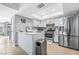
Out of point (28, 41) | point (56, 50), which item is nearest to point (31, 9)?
point (28, 41)

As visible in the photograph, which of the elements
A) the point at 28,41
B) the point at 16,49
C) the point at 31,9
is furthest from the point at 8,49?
the point at 31,9

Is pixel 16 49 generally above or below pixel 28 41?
below

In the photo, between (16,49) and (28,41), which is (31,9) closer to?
(28,41)

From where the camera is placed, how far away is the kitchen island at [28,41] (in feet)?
6.07

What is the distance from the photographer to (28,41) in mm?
1870

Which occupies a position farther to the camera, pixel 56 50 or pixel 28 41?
pixel 56 50

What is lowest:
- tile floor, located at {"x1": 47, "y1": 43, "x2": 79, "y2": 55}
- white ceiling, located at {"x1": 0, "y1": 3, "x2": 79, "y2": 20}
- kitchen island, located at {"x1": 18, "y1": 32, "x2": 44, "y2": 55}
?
tile floor, located at {"x1": 47, "y1": 43, "x2": 79, "y2": 55}

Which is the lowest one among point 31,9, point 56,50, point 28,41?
point 56,50

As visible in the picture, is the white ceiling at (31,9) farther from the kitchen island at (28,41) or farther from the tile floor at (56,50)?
the tile floor at (56,50)

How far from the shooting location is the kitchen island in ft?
6.07

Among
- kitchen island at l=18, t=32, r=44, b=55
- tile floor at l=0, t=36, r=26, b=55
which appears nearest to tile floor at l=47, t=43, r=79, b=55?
kitchen island at l=18, t=32, r=44, b=55

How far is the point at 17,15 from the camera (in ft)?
5.98

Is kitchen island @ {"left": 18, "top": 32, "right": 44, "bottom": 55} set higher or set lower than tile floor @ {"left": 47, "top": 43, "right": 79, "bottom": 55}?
higher

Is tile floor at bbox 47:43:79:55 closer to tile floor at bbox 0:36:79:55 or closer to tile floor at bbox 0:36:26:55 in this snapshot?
tile floor at bbox 0:36:79:55
